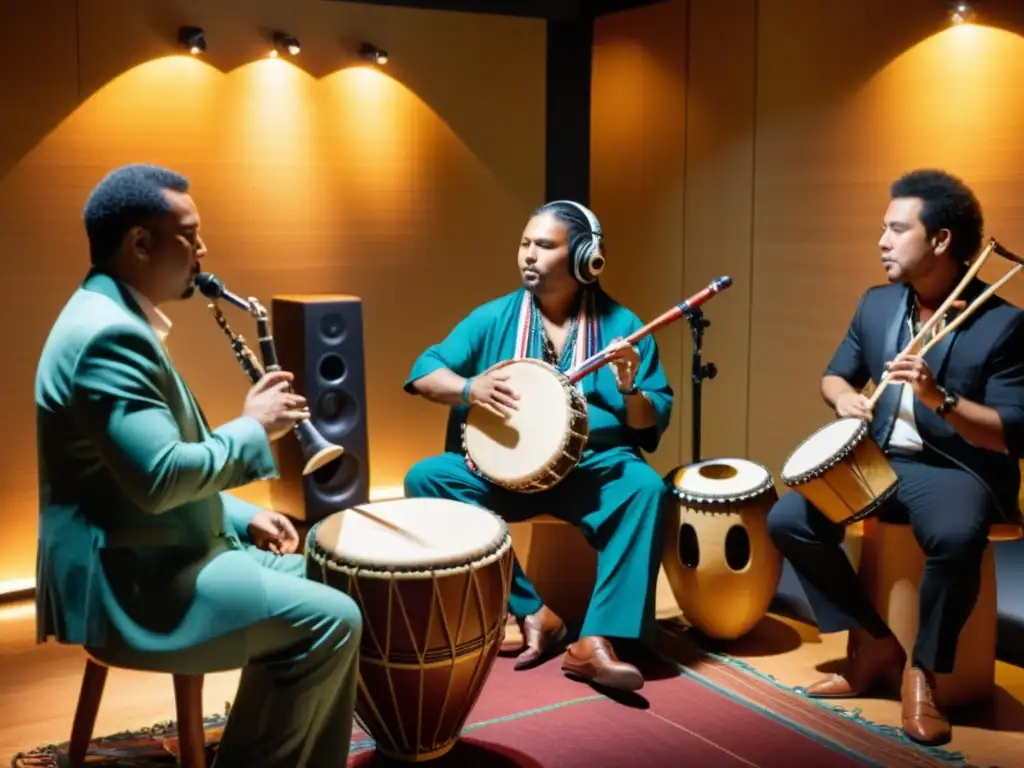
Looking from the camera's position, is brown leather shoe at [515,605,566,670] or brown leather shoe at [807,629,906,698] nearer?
brown leather shoe at [807,629,906,698]

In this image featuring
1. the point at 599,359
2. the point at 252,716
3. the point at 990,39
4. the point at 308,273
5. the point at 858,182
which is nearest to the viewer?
the point at 252,716

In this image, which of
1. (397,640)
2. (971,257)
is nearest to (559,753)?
(397,640)

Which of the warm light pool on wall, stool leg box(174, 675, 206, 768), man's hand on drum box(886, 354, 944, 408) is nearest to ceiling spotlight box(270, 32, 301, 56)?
the warm light pool on wall

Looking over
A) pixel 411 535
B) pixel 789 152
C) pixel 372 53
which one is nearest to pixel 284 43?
pixel 372 53

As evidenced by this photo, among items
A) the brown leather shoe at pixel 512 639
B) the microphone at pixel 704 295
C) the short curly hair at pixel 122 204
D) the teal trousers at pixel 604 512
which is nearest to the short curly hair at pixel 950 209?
the microphone at pixel 704 295

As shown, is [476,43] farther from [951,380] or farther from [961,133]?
[951,380]

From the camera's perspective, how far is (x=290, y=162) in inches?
201

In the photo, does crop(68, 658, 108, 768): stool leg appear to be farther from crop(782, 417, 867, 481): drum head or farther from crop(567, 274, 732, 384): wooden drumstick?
crop(782, 417, 867, 481): drum head

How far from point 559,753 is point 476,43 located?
10.9ft

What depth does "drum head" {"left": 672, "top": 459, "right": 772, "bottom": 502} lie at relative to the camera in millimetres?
3934

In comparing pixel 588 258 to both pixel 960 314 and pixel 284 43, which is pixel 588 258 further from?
pixel 284 43

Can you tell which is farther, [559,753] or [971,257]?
[971,257]

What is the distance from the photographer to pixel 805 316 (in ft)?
16.7

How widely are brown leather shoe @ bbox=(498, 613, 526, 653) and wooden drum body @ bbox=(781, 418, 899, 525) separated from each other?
1067 millimetres
